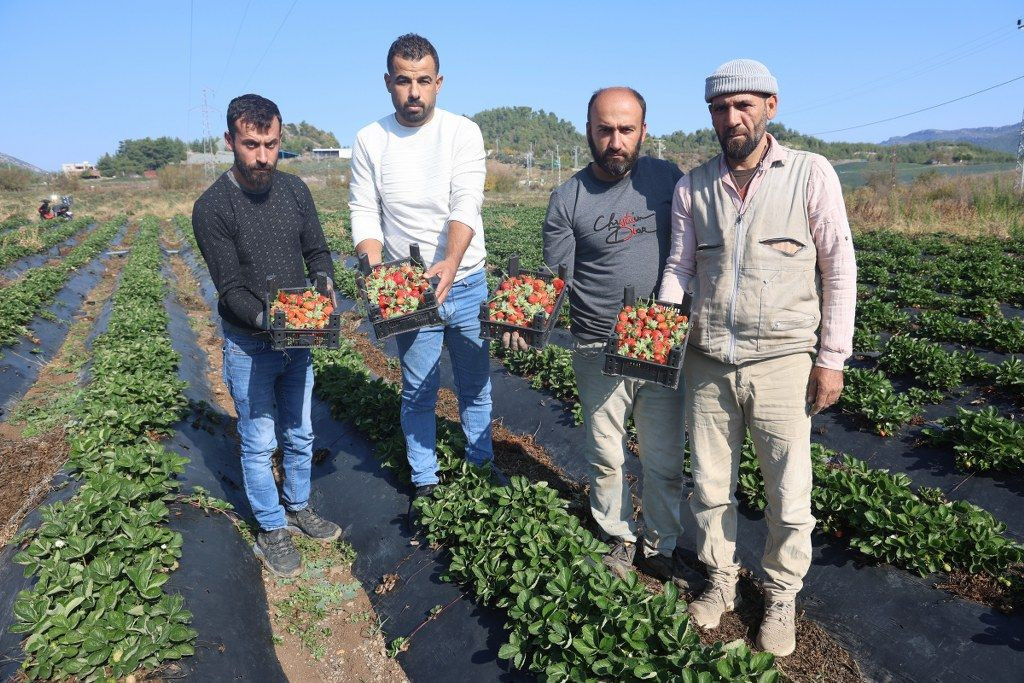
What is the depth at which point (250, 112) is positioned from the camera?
3535 millimetres

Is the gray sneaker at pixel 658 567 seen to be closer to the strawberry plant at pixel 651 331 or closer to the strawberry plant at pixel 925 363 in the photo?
the strawberry plant at pixel 651 331

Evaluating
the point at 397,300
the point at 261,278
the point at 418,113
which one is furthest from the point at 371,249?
the point at 418,113

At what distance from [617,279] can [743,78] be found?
1.16 metres

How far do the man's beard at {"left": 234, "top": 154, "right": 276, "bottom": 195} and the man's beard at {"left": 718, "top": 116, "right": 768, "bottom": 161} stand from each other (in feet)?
8.58

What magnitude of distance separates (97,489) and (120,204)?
190 ft

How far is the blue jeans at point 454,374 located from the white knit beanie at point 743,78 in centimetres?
200

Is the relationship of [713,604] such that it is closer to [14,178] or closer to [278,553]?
[278,553]

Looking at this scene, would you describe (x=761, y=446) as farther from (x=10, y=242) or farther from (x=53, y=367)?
(x=10, y=242)

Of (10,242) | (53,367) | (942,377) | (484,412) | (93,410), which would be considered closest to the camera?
(484,412)

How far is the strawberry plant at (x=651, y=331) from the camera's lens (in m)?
2.97

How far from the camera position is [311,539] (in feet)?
15.9

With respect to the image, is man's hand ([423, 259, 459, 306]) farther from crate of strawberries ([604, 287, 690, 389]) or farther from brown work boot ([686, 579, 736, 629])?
brown work boot ([686, 579, 736, 629])

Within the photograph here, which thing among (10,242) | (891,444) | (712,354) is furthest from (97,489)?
(10,242)

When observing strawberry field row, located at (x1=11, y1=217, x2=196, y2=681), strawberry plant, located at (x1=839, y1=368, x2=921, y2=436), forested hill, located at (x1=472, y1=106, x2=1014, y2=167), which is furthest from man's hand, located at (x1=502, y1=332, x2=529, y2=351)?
forested hill, located at (x1=472, y1=106, x2=1014, y2=167)
